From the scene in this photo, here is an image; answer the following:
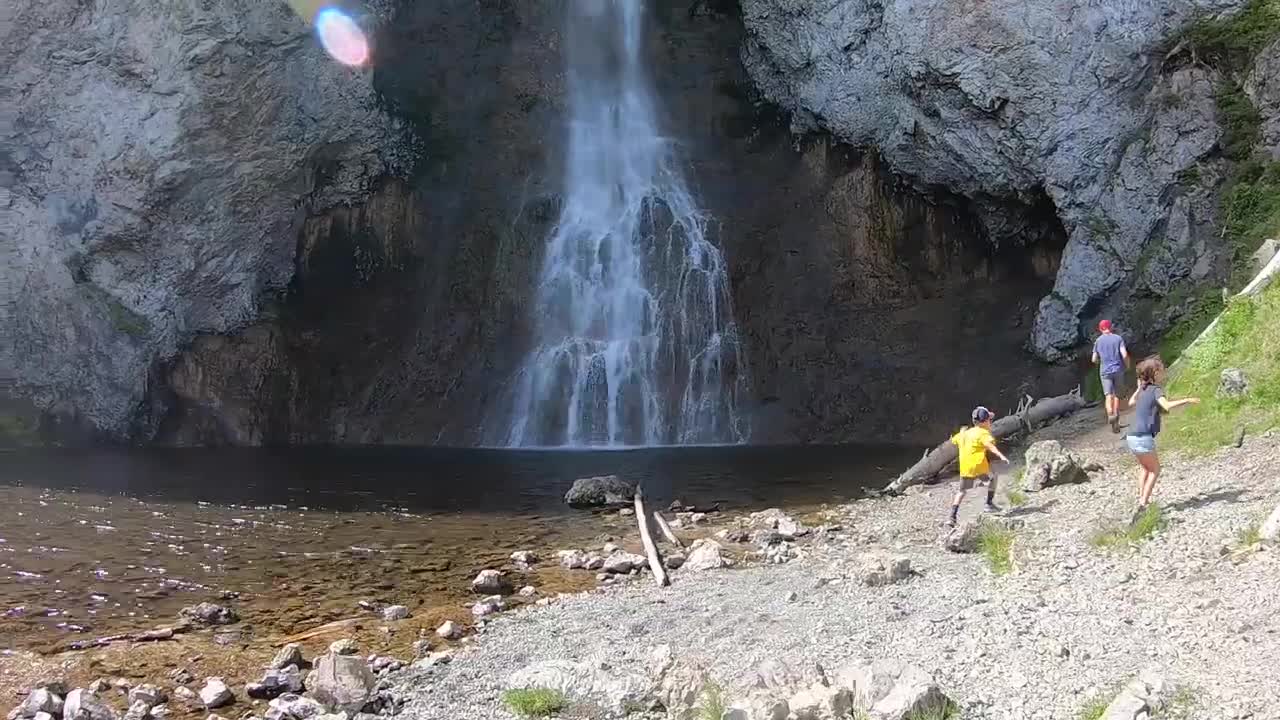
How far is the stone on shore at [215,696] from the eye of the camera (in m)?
8.02

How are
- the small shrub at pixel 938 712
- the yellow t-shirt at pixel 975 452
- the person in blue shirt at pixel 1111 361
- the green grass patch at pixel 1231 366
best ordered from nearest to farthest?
the small shrub at pixel 938 712, the yellow t-shirt at pixel 975 452, the green grass patch at pixel 1231 366, the person in blue shirt at pixel 1111 361

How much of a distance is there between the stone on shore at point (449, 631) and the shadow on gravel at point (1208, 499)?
25.3 feet

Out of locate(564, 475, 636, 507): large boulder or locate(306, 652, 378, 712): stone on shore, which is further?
locate(564, 475, 636, 507): large boulder

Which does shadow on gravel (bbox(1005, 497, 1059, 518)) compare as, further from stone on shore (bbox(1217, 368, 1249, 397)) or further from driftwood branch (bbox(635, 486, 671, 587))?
driftwood branch (bbox(635, 486, 671, 587))

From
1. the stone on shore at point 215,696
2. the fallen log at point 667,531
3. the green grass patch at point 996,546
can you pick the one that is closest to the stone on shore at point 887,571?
the green grass patch at point 996,546

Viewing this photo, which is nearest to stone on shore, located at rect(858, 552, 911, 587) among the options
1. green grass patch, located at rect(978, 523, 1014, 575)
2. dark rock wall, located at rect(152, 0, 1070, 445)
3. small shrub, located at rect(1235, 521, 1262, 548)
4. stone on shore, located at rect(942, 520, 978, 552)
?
green grass patch, located at rect(978, 523, 1014, 575)

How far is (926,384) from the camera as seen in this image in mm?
30781

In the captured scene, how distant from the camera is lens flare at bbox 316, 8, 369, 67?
32688mm

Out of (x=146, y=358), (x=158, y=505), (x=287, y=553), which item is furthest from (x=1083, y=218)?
(x=146, y=358)

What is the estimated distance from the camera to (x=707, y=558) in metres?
12.2

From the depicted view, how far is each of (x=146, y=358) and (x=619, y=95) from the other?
2243cm

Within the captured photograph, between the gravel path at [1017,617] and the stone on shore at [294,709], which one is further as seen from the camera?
the stone on shore at [294,709]

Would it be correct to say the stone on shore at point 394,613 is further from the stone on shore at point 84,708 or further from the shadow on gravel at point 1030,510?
the shadow on gravel at point 1030,510

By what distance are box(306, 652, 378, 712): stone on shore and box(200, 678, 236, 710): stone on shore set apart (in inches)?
29.1
